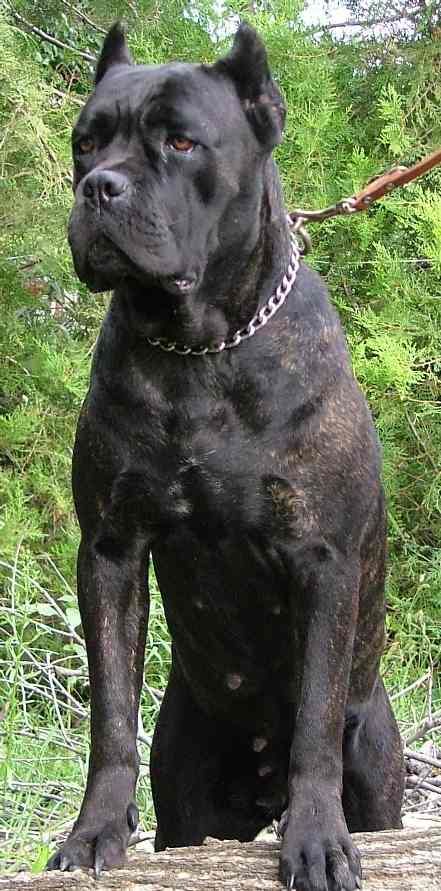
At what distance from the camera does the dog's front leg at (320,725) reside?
7.68 ft

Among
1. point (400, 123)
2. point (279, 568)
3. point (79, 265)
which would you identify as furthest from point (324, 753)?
point (400, 123)

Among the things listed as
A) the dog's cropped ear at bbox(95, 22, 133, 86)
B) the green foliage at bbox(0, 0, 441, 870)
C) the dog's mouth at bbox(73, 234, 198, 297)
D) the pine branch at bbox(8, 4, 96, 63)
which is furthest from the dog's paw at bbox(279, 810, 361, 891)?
the pine branch at bbox(8, 4, 96, 63)

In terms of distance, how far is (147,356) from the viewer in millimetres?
2680

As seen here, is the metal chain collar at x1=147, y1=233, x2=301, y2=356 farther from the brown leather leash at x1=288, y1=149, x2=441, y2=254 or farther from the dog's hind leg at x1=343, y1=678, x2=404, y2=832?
the dog's hind leg at x1=343, y1=678, x2=404, y2=832

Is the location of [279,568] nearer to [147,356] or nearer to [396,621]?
[147,356]

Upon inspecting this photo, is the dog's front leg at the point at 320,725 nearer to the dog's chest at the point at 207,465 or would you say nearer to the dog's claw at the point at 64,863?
the dog's chest at the point at 207,465

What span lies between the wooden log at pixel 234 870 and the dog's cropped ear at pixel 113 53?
1.65 metres

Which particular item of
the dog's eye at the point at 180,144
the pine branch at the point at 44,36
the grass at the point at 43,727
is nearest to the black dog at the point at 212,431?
the dog's eye at the point at 180,144

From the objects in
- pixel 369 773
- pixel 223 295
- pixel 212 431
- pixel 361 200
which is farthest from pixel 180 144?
pixel 369 773

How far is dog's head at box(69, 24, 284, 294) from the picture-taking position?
7.86ft

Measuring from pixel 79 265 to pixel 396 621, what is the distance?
3695 millimetres

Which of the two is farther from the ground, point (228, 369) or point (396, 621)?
point (228, 369)

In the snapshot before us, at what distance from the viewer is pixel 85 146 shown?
2.64 metres

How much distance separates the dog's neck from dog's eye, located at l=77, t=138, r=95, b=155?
0.97ft
